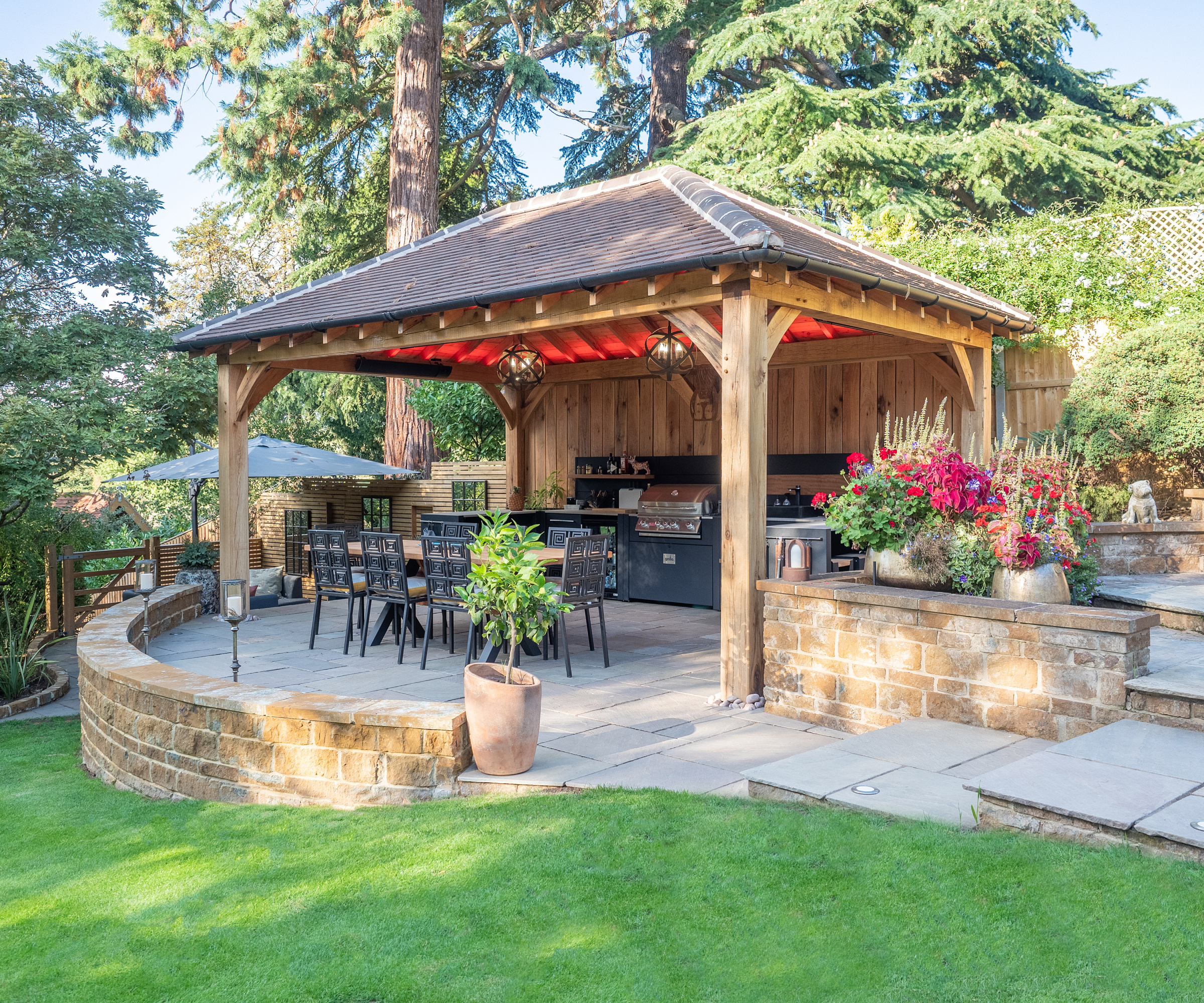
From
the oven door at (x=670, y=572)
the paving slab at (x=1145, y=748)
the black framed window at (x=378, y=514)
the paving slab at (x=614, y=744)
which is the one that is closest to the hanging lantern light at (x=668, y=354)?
the oven door at (x=670, y=572)

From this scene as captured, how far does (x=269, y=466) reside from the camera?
11.3 metres

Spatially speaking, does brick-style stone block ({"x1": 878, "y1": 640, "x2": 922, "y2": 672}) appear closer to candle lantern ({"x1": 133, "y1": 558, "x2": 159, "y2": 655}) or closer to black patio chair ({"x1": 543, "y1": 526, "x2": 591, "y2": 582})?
black patio chair ({"x1": 543, "y1": 526, "x2": 591, "y2": 582})

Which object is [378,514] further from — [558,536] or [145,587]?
[558,536]

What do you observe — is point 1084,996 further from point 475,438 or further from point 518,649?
point 475,438

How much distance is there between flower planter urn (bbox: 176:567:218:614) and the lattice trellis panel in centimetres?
1009

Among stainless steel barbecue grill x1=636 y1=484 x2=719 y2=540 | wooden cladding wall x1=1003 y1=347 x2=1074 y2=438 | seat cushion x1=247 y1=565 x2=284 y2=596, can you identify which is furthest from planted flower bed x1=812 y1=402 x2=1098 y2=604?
seat cushion x1=247 y1=565 x2=284 y2=596

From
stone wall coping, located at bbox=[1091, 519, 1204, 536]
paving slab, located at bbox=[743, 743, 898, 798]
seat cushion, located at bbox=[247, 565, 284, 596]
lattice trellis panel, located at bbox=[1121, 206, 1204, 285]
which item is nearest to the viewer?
paving slab, located at bbox=[743, 743, 898, 798]

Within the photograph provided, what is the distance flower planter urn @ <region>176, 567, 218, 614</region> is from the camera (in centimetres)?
1016

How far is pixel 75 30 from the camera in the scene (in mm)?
13711

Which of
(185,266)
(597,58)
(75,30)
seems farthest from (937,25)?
(185,266)

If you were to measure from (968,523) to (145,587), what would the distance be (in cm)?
749

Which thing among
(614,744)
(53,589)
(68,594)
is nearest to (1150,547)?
(614,744)

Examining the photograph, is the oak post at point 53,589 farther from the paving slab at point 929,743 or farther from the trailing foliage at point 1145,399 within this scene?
the trailing foliage at point 1145,399

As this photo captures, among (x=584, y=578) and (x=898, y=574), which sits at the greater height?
(x=898, y=574)
